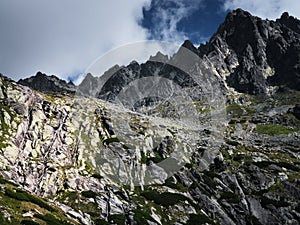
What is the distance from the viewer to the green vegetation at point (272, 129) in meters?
151

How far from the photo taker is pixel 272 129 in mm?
155125

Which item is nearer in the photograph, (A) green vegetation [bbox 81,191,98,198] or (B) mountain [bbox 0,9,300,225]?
(B) mountain [bbox 0,9,300,225]

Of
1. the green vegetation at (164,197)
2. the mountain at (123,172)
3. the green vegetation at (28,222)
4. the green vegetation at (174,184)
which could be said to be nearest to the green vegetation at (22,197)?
the mountain at (123,172)

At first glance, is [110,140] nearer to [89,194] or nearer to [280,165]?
[89,194]

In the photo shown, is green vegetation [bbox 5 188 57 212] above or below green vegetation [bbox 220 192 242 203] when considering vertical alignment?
below

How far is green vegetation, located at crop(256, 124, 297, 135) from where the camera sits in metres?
151

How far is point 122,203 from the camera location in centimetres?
6234

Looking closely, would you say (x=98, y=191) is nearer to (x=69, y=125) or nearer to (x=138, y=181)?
(x=138, y=181)

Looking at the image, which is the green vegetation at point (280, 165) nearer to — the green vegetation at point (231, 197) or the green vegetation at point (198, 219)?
the green vegetation at point (231, 197)

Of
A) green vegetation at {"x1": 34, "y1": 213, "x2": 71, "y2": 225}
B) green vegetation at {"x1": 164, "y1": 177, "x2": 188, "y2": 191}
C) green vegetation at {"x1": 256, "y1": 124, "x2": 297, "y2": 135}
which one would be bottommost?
green vegetation at {"x1": 34, "y1": 213, "x2": 71, "y2": 225}

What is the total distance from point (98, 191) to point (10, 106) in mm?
33858

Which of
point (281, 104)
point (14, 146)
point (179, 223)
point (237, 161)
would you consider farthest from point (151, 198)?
point (281, 104)

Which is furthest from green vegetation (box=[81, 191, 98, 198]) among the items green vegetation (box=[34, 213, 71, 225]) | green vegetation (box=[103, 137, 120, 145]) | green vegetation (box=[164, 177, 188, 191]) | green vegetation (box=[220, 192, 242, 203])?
green vegetation (box=[220, 192, 242, 203])

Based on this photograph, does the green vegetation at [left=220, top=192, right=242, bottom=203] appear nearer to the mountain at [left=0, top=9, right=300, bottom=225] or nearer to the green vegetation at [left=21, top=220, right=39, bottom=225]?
the mountain at [left=0, top=9, right=300, bottom=225]
